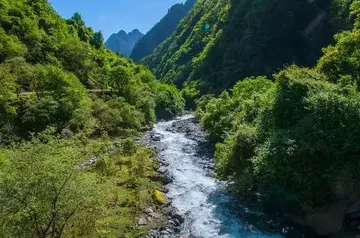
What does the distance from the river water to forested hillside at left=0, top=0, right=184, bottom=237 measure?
304cm

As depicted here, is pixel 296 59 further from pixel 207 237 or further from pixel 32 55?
pixel 207 237

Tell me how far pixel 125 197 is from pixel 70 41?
208ft

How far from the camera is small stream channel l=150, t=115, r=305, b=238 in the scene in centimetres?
2541

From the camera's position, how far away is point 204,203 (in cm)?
3044

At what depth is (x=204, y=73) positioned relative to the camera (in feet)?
463

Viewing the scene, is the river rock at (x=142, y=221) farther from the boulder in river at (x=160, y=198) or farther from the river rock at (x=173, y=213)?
the boulder in river at (x=160, y=198)

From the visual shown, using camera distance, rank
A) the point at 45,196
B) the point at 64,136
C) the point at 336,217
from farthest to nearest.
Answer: the point at 64,136
the point at 336,217
the point at 45,196

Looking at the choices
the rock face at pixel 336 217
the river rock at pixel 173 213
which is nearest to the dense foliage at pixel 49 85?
the river rock at pixel 173 213

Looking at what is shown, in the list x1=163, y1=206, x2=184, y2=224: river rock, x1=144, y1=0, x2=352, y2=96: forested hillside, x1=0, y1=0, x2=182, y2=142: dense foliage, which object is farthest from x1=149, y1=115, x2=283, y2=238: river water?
x1=144, y1=0, x2=352, y2=96: forested hillside

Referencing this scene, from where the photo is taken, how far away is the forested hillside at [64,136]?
52.0ft

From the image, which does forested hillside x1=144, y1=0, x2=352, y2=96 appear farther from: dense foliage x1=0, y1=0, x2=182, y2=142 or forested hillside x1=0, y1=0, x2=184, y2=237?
dense foliage x1=0, y1=0, x2=182, y2=142

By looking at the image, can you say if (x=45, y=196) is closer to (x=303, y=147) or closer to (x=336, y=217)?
(x=303, y=147)

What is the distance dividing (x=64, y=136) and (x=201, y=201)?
76.4ft

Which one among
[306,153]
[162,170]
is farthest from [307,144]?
[162,170]
